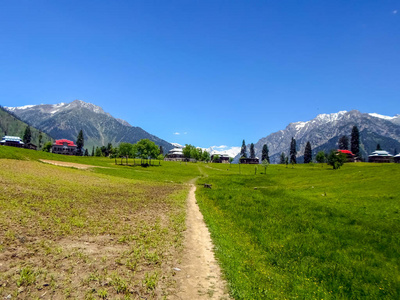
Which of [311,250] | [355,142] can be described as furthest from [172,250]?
[355,142]

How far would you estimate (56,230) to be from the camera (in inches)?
603

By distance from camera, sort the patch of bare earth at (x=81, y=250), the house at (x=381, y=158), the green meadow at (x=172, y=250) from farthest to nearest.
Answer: the house at (x=381, y=158) → the green meadow at (x=172, y=250) → the patch of bare earth at (x=81, y=250)

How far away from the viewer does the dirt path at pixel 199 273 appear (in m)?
9.59

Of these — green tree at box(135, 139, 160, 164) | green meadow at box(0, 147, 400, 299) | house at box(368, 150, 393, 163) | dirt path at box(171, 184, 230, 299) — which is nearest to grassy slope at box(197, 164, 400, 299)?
green meadow at box(0, 147, 400, 299)

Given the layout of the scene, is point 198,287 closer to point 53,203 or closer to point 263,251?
point 263,251

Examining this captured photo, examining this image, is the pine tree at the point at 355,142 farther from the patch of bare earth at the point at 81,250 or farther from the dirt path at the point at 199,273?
the dirt path at the point at 199,273

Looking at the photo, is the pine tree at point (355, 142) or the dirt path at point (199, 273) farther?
the pine tree at point (355, 142)

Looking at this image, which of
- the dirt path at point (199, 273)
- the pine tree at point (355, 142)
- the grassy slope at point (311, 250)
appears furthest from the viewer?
the pine tree at point (355, 142)

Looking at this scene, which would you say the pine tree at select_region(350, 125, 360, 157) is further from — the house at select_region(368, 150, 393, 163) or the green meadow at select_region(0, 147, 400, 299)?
the green meadow at select_region(0, 147, 400, 299)

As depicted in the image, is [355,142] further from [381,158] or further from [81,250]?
[81,250]

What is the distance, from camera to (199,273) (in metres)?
11.4

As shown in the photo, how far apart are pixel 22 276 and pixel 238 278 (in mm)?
9769

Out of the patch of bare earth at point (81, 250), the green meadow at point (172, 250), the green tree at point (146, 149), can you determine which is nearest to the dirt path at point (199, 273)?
the green meadow at point (172, 250)

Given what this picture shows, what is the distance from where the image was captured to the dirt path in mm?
9594
